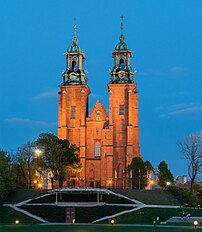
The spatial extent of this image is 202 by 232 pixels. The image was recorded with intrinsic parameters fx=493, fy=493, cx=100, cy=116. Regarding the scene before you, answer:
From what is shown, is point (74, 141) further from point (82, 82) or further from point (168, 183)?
point (168, 183)

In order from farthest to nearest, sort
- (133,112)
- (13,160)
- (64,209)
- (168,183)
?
(133,112)
(13,160)
(168,183)
(64,209)

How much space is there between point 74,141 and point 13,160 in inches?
553

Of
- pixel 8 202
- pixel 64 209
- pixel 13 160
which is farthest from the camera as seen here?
pixel 13 160

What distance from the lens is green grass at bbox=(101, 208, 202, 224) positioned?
5829cm

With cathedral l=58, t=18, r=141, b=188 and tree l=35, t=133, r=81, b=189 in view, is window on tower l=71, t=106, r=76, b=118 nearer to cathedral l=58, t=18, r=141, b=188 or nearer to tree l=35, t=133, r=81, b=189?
cathedral l=58, t=18, r=141, b=188

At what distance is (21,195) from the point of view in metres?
76.3

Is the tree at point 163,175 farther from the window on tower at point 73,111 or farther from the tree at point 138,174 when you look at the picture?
the window on tower at point 73,111

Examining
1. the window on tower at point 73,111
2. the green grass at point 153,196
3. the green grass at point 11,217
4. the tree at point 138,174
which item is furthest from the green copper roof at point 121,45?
the green grass at point 11,217

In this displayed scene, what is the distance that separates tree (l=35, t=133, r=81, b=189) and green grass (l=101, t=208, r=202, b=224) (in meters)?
25.5

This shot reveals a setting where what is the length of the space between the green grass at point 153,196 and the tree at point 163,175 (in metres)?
12.6

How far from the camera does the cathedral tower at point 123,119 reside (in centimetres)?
9969

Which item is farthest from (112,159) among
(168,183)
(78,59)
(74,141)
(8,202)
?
(8,202)

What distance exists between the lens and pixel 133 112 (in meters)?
102

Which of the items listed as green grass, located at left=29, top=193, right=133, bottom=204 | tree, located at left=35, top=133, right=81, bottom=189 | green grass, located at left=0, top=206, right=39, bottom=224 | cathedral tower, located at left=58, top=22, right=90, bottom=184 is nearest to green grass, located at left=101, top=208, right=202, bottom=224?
green grass, located at left=29, top=193, right=133, bottom=204
